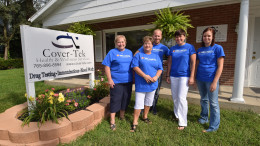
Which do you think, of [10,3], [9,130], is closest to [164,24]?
[9,130]

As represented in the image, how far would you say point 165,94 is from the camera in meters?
3.80

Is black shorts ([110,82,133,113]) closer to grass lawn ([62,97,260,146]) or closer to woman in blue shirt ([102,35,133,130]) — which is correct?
woman in blue shirt ([102,35,133,130])

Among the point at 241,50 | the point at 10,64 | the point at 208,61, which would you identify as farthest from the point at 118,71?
the point at 10,64

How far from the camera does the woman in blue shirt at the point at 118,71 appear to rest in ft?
7.88

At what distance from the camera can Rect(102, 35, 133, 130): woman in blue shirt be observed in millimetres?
2402

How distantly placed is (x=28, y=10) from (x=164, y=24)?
18.3 meters

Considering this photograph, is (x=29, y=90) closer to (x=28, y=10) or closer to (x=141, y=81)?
(x=141, y=81)

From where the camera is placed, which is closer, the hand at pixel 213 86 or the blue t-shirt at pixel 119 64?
the hand at pixel 213 86

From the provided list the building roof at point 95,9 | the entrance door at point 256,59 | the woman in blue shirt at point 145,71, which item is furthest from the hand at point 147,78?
the entrance door at point 256,59

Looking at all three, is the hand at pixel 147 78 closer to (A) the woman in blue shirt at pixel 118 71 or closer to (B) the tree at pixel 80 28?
(A) the woman in blue shirt at pixel 118 71

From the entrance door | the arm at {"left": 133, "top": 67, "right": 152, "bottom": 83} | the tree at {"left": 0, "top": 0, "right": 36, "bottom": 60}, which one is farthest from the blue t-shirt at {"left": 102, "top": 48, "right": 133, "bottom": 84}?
the tree at {"left": 0, "top": 0, "right": 36, "bottom": 60}

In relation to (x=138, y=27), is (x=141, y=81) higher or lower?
lower

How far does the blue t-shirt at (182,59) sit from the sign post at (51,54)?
6.68 ft

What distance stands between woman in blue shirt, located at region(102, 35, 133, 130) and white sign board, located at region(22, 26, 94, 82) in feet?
3.34
